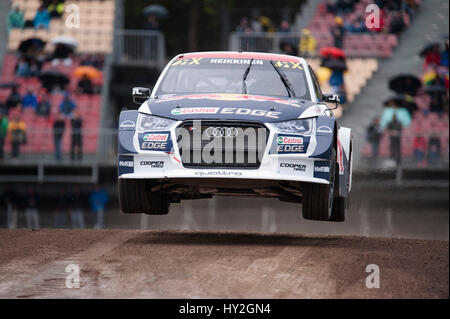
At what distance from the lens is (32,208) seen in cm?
1775

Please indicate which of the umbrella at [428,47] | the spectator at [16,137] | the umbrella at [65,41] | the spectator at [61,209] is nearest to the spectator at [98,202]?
the spectator at [61,209]

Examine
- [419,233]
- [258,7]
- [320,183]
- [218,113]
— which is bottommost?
[419,233]

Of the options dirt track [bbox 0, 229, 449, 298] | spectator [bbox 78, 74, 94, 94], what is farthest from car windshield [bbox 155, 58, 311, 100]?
spectator [bbox 78, 74, 94, 94]

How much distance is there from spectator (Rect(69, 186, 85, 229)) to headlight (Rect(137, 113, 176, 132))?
5512 mm

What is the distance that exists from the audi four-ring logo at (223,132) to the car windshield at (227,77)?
1.17m

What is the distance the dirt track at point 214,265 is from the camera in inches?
254

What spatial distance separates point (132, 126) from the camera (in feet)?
29.5

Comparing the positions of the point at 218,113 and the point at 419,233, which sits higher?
the point at 218,113

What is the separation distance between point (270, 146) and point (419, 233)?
252 inches

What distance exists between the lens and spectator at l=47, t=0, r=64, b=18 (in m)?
32.0

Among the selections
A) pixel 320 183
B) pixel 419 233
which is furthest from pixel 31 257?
pixel 419 233

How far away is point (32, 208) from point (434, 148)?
9.76m

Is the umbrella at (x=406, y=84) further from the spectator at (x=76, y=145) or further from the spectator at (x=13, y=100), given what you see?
the spectator at (x=13, y=100)
